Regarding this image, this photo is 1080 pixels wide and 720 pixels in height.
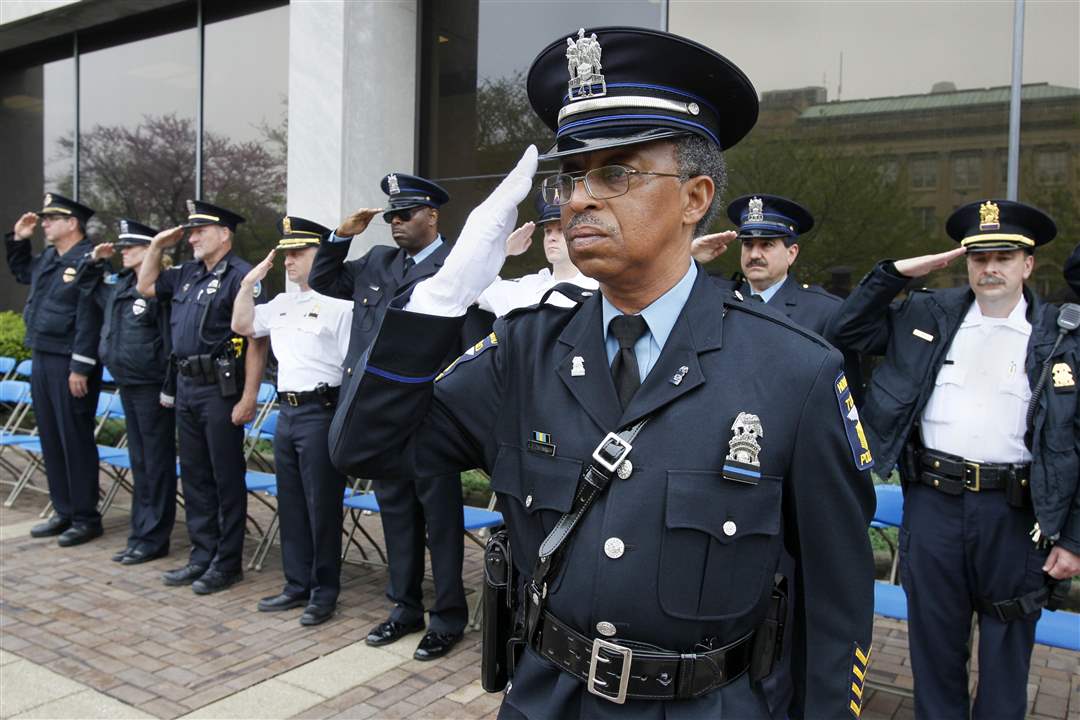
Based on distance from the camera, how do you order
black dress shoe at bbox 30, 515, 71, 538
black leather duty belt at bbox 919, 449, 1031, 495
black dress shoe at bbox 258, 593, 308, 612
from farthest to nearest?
black dress shoe at bbox 30, 515, 71, 538 → black dress shoe at bbox 258, 593, 308, 612 → black leather duty belt at bbox 919, 449, 1031, 495

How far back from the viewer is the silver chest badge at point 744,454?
1.62 m

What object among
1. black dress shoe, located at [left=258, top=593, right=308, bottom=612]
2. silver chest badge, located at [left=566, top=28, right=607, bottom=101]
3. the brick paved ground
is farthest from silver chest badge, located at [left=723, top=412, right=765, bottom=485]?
black dress shoe, located at [left=258, top=593, right=308, bottom=612]

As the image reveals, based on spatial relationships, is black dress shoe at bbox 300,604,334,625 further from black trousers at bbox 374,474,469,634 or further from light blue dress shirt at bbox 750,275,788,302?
light blue dress shirt at bbox 750,275,788,302

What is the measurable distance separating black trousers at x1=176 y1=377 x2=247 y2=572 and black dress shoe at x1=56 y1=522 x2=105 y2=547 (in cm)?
138

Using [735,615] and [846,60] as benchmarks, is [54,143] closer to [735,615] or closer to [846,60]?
[846,60]

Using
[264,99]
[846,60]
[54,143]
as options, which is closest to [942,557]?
[846,60]

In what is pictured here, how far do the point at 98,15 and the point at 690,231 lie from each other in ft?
36.4

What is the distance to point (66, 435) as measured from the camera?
22.6 feet

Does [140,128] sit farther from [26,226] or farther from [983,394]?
[983,394]

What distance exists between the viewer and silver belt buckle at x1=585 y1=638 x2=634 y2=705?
63.3 inches

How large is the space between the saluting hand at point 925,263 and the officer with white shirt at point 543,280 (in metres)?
1.44

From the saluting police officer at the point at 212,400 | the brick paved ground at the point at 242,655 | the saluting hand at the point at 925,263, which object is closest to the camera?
the saluting hand at the point at 925,263

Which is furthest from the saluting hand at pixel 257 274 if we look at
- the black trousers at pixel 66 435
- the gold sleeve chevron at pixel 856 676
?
the gold sleeve chevron at pixel 856 676

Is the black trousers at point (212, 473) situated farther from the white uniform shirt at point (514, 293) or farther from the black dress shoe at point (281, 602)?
the white uniform shirt at point (514, 293)
